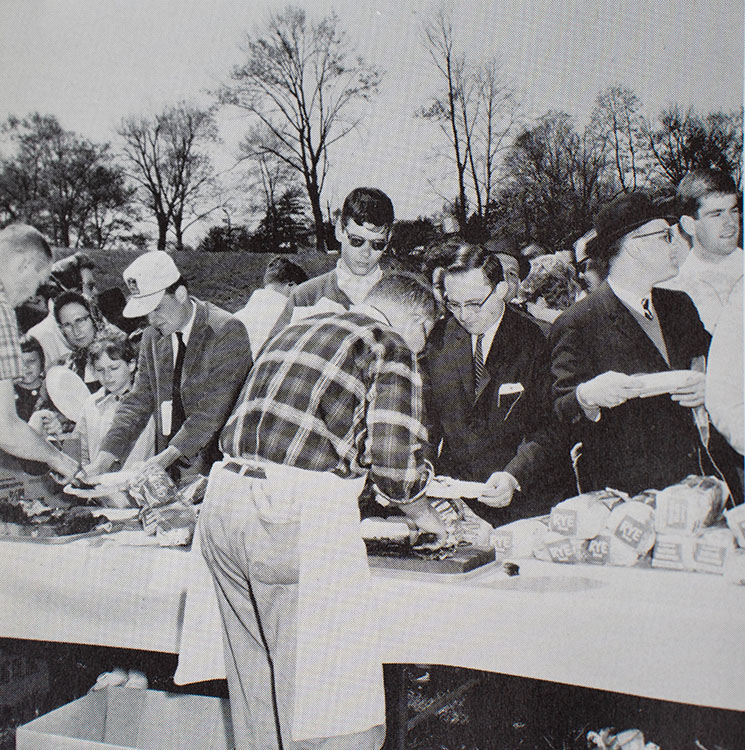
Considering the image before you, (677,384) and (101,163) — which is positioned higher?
(101,163)

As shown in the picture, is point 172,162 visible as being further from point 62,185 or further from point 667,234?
point 667,234

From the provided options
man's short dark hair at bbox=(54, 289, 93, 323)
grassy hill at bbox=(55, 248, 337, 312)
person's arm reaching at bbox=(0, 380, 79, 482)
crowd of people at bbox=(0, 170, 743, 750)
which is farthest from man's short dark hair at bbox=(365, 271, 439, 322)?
person's arm reaching at bbox=(0, 380, 79, 482)

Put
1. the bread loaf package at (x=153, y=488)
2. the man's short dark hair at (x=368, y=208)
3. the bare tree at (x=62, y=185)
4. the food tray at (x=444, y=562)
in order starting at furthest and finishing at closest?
the bare tree at (x=62, y=185), the bread loaf package at (x=153, y=488), the man's short dark hair at (x=368, y=208), the food tray at (x=444, y=562)

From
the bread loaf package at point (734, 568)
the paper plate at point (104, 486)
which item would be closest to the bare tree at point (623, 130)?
the bread loaf package at point (734, 568)

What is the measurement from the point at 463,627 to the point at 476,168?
152cm

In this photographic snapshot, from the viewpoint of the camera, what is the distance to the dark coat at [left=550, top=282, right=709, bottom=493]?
2.27 meters

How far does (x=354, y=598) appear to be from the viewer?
2197 millimetres

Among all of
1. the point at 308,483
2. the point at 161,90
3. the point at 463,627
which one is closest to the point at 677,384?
the point at 463,627

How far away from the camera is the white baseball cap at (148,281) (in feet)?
9.92

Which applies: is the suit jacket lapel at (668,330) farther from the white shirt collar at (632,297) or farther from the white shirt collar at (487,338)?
the white shirt collar at (487,338)

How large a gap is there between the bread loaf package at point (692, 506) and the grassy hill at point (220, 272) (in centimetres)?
151

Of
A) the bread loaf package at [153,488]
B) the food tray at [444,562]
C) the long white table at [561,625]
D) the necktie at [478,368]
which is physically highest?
the necktie at [478,368]

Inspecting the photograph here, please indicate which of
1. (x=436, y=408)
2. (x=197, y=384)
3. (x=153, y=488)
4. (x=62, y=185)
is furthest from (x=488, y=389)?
(x=62, y=185)

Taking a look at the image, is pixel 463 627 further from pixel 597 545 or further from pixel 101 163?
pixel 101 163
